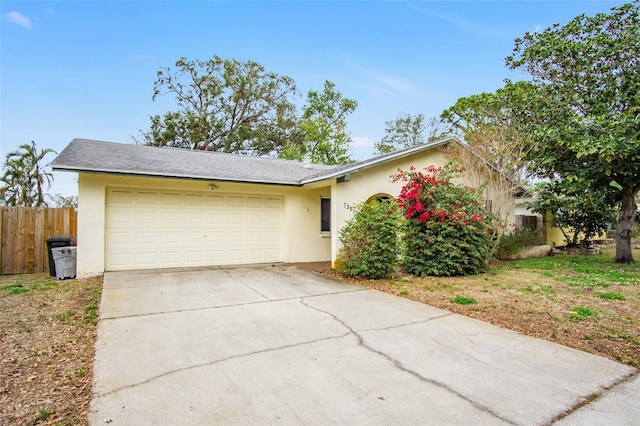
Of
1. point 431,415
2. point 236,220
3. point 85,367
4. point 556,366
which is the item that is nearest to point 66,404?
point 85,367

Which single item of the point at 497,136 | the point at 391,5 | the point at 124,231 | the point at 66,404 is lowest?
the point at 66,404

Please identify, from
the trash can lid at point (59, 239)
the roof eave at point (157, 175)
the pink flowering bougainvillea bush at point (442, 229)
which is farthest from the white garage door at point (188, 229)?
the pink flowering bougainvillea bush at point (442, 229)

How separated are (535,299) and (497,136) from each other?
246 inches

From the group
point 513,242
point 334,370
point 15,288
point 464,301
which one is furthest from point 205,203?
point 513,242

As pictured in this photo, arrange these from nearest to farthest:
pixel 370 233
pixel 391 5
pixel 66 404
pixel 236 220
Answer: pixel 66 404 < pixel 370 233 < pixel 236 220 < pixel 391 5

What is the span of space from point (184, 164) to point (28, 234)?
4500mm

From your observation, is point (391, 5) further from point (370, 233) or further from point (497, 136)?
point (370, 233)

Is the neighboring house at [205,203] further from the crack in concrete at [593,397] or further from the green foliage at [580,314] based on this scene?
the crack in concrete at [593,397]

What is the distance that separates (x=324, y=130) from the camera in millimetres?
25078

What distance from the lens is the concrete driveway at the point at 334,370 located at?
8.52 ft

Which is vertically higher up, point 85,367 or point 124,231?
point 124,231

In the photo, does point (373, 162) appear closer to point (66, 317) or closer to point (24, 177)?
point (66, 317)

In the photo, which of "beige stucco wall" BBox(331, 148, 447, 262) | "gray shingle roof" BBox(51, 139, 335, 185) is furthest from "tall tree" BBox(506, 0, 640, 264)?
"gray shingle roof" BBox(51, 139, 335, 185)

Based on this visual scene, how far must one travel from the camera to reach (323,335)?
430 cm
